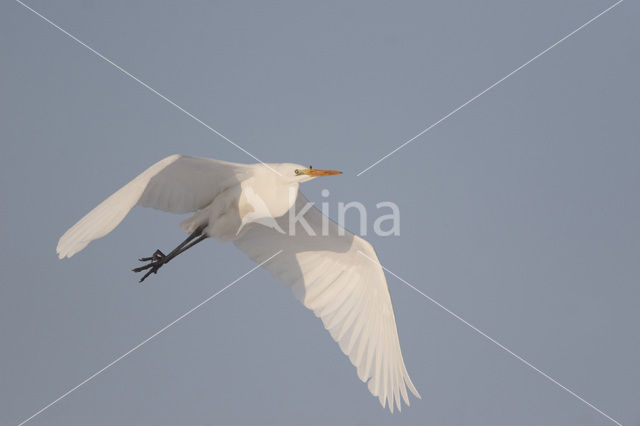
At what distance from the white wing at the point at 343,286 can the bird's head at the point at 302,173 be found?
58cm

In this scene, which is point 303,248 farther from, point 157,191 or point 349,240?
point 157,191

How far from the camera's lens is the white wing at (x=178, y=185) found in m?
6.95

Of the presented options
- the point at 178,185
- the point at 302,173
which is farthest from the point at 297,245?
the point at 178,185

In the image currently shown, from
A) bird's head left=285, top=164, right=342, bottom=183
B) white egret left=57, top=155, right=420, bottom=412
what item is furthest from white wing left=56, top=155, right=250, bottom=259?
bird's head left=285, top=164, right=342, bottom=183

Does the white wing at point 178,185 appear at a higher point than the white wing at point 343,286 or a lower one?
higher

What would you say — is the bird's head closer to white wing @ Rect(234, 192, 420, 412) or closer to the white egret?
the white egret

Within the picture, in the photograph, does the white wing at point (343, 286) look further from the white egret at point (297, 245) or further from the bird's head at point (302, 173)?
the bird's head at point (302, 173)

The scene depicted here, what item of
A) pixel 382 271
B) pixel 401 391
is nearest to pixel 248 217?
pixel 382 271

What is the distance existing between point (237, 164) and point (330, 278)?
232cm

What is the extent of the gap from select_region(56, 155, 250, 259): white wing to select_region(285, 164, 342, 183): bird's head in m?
0.54

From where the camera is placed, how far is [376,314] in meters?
10.0

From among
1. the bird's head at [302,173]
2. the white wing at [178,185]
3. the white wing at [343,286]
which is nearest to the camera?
the white wing at [178,185]

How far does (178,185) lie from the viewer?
913 cm

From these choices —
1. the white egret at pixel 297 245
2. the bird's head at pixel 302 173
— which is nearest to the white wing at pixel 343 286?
the white egret at pixel 297 245
